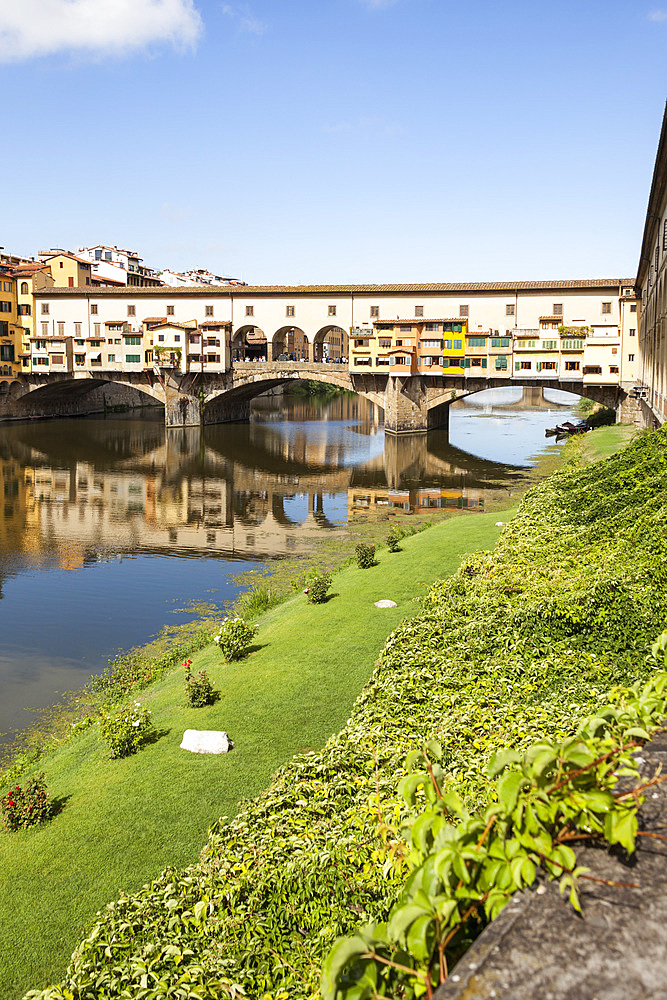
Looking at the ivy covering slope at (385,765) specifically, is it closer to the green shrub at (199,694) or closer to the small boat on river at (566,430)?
the green shrub at (199,694)

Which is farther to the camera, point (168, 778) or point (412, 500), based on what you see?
point (412, 500)

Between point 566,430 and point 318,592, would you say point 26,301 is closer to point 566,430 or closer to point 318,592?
point 566,430

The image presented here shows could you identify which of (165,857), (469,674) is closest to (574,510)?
(469,674)

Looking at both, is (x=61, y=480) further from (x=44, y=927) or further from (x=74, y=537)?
(x=44, y=927)

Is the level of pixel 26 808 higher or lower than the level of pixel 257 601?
lower

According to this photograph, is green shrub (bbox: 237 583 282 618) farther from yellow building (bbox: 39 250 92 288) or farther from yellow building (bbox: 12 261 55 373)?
yellow building (bbox: 39 250 92 288)

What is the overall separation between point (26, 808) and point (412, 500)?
82.0ft

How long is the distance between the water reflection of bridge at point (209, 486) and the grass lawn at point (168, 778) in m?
11.3

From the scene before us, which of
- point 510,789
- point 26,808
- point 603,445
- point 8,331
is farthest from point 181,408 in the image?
point 510,789

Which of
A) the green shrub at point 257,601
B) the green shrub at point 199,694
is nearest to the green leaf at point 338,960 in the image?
the green shrub at point 199,694

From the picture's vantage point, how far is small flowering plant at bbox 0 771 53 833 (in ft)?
26.0

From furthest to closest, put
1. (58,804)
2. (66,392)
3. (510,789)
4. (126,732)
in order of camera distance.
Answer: (66,392) < (126,732) < (58,804) < (510,789)

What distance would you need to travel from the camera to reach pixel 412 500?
31938mm

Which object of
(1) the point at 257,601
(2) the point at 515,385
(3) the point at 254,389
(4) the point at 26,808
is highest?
(3) the point at 254,389
